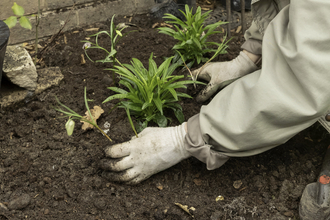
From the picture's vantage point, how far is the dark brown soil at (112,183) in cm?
161

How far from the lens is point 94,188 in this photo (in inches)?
67.4

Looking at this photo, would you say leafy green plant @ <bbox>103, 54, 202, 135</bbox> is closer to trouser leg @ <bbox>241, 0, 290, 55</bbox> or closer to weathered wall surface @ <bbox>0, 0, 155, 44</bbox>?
trouser leg @ <bbox>241, 0, 290, 55</bbox>

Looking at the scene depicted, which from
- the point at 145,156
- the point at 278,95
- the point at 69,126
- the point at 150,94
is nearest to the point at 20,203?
the point at 69,126

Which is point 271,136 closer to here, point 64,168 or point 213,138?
point 213,138

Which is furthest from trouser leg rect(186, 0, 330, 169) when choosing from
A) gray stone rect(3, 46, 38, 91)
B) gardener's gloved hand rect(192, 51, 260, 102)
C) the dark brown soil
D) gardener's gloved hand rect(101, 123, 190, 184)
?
gray stone rect(3, 46, 38, 91)

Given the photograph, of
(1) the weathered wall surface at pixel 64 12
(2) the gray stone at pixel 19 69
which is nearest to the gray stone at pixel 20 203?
(2) the gray stone at pixel 19 69

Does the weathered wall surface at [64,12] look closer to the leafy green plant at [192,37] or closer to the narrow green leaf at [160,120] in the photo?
the leafy green plant at [192,37]

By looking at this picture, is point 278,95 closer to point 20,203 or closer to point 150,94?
point 150,94

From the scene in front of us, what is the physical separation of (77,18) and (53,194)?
1970 millimetres

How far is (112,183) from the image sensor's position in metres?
1.75

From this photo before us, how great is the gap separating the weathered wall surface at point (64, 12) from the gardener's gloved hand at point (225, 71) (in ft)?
4.49

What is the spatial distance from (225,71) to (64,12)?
5.64 feet

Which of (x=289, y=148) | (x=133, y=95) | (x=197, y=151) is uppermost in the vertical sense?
(x=133, y=95)

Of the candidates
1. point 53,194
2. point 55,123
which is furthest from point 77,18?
point 53,194
